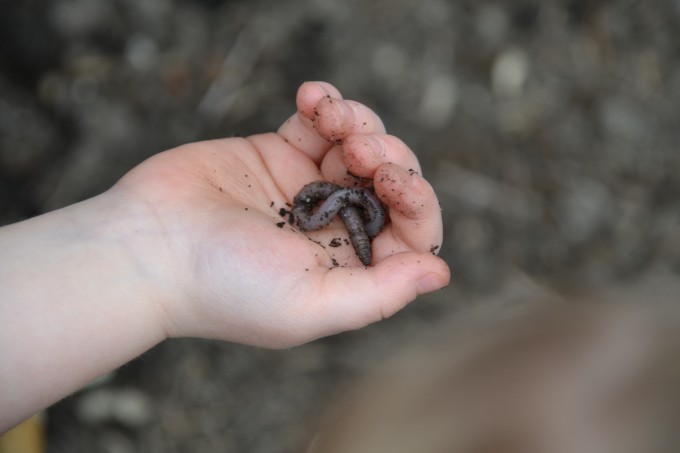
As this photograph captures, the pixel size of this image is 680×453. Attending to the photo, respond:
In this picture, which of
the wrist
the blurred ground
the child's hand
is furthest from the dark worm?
the blurred ground

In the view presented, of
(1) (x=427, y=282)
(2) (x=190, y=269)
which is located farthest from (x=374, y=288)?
(2) (x=190, y=269)

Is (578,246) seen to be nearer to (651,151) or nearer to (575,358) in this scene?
(651,151)

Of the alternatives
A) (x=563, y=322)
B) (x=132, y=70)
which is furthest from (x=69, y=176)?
(x=563, y=322)

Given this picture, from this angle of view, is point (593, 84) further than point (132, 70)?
Yes

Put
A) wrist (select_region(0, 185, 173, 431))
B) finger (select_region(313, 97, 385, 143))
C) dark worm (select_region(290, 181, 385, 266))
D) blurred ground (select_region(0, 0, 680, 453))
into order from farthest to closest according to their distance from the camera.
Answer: blurred ground (select_region(0, 0, 680, 453)) < dark worm (select_region(290, 181, 385, 266)) < finger (select_region(313, 97, 385, 143)) < wrist (select_region(0, 185, 173, 431))

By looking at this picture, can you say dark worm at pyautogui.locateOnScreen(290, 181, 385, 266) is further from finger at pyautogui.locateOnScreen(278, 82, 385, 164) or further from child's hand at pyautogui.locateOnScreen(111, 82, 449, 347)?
finger at pyautogui.locateOnScreen(278, 82, 385, 164)

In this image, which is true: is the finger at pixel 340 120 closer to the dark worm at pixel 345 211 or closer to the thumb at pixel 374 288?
the dark worm at pixel 345 211
